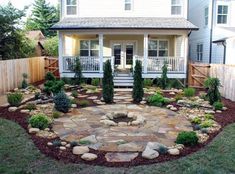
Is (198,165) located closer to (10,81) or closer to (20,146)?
(20,146)

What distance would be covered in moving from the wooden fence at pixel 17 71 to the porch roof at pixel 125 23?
3.04 meters

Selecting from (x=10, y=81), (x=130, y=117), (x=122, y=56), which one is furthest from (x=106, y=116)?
(x=122, y=56)

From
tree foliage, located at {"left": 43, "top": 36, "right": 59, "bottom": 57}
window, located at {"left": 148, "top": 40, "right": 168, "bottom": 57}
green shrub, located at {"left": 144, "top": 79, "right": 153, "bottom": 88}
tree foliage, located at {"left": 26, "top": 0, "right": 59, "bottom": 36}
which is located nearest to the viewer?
green shrub, located at {"left": 144, "top": 79, "right": 153, "bottom": 88}

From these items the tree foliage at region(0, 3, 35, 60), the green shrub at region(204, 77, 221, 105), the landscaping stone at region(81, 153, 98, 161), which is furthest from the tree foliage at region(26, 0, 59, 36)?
the landscaping stone at region(81, 153, 98, 161)

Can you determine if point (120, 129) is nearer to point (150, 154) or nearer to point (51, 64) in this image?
point (150, 154)

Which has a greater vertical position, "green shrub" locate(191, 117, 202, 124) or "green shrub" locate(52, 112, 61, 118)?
"green shrub" locate(52, 112, 61, 118)

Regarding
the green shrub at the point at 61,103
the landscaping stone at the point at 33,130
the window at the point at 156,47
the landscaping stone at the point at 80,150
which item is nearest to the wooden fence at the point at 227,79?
the window at the point at 156,47

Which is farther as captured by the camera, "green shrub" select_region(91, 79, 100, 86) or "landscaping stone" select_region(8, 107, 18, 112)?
"green shrub" select_region(91, 79, 100, 86)

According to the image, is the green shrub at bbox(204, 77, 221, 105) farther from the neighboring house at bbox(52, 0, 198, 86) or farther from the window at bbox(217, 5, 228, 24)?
the window at bbox(217, 5, 228, 24)

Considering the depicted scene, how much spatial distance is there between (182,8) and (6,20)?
1201 centimetres

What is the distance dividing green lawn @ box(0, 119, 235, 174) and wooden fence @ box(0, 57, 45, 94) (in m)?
7.97

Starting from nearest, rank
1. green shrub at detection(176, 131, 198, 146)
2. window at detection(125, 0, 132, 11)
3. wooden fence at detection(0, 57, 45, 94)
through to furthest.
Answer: green shrub at detection(176, 131, 198, 146) → wooden fence at detection(0, 57, 45, 94) → window at detection(125, 0, 132, 11)

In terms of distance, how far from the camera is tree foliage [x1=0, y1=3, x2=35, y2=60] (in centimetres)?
1872

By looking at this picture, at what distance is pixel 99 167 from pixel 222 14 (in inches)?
696
